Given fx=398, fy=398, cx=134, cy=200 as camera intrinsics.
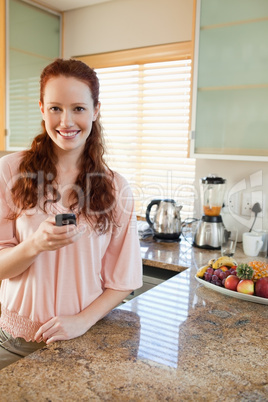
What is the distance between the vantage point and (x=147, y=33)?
8.89ft

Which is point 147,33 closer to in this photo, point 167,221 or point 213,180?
point 213,180

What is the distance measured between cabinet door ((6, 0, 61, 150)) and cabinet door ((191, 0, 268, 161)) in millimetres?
1123

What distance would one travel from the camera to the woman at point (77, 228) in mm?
1141

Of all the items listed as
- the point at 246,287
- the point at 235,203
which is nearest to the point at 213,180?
the point at 235,203

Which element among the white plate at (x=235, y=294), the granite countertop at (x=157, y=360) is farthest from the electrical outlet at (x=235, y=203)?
the granite countertop at (x=157, y=360)

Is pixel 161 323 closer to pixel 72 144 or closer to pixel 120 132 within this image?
pixel 72 144

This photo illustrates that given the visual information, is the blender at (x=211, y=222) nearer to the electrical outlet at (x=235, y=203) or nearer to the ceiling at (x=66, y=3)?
the electrical outlet at (x=235, y=203)

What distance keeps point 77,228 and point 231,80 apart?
1.36 meters

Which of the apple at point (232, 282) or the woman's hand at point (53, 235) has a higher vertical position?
the woman's hand at point (53, 235)

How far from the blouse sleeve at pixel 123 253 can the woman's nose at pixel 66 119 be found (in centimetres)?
29

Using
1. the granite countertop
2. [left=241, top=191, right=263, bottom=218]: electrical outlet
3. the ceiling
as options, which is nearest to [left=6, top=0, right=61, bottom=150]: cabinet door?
the ceiling

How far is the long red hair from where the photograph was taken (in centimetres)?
118

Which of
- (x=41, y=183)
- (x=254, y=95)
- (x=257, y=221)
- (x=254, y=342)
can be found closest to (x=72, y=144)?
(x=41, y=183)

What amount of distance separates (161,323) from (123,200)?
40cm
